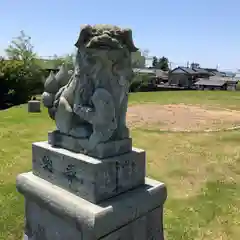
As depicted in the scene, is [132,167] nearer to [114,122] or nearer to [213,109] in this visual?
[114,122]

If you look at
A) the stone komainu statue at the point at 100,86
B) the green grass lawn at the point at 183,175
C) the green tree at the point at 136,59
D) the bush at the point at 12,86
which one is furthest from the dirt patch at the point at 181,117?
the bush at the point at 12,86

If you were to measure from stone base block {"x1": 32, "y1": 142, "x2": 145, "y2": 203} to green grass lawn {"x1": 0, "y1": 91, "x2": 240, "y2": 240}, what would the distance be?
1.61 m

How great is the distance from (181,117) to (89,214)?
29.9 ft

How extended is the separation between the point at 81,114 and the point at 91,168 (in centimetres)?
58

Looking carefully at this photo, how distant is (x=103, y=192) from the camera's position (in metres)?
A: 2.93

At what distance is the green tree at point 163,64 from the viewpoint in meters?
69.8

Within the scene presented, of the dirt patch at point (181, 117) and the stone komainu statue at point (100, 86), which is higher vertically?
the stone komainu statue at point (100, 86)

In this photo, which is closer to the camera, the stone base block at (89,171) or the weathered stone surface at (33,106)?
the stone base block at (89,171)

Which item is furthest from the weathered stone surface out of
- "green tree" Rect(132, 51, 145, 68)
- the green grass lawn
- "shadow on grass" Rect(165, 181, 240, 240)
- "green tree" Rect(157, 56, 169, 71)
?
"green tree" Rect(157, 56, 169, 71)

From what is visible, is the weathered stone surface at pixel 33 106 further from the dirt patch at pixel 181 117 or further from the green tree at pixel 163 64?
the green tree at pixel 163 64

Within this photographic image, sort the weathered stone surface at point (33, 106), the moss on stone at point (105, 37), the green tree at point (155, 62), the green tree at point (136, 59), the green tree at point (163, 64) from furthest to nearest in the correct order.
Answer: the green tree at point (155, 62) < the green tree at point (163, 64) < the weathered stone surface at point (33, 106) < the green tree at point (136, 59) < the moss on stone at point (105, 37)

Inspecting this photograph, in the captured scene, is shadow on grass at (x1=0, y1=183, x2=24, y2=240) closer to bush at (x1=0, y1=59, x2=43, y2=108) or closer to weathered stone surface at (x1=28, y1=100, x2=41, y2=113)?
weathered stone surface at (x1=28, y1=100, x2=41, y2=113)

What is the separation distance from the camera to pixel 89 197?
2906mm

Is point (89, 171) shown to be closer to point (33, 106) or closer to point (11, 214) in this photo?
point (11, 214)
